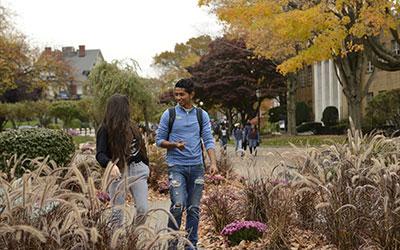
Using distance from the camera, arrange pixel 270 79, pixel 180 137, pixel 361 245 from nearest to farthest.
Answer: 1. pixel 361 245
2. pixel 180 137
3. pixel 270 79

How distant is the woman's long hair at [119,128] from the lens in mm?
5906

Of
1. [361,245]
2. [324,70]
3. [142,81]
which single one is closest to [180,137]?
[361,245]

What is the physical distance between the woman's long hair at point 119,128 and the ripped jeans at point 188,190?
70 centimetres

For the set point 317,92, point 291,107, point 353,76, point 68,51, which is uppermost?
point 68,51

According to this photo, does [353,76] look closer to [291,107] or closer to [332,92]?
[291,107]

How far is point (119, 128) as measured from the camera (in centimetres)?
590

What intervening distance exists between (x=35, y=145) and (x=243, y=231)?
6.05 meters

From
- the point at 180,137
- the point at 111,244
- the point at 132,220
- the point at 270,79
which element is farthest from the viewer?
the point at 270,79

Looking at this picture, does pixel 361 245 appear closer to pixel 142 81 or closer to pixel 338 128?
pixel 142 81

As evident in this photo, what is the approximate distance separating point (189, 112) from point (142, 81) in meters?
26.8

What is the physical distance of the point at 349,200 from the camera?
6.16 metres

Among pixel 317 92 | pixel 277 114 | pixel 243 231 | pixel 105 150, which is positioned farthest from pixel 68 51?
pixel 105 150

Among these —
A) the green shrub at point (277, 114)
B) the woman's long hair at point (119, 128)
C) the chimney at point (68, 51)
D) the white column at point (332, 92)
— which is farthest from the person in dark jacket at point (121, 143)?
the chimney at point (68, 51)

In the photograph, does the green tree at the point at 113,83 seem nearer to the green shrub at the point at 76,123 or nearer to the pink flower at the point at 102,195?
the pink flower at the point at 102,195
